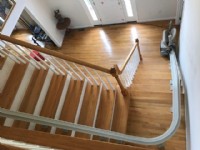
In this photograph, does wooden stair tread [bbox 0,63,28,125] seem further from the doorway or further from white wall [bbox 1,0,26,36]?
the doorway

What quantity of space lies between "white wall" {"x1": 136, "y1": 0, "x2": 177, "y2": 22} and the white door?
482 mm

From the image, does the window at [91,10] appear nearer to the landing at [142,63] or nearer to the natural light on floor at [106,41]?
the landing at [142,63]

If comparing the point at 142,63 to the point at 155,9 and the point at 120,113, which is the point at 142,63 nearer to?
the point at 155,9

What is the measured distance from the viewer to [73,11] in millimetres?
6078

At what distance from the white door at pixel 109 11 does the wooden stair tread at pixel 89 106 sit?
9.53ft

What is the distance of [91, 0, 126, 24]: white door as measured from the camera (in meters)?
5.58

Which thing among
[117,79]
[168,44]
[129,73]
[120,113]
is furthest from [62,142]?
[168,44]

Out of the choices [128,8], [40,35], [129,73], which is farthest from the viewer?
[40,35]

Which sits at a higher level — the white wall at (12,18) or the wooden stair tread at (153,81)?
the white wall at (12,18)

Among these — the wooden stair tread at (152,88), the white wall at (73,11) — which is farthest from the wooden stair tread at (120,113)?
the white wall at (73,11)

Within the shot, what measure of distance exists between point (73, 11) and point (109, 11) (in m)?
1.03

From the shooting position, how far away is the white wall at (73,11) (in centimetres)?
585

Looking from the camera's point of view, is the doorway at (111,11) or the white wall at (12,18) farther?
the doorway at (111,11)

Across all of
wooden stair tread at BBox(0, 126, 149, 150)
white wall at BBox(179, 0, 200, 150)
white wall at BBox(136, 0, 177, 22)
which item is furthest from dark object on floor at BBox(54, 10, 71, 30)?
wooden stair tread at BBox(0, 126, 149, 150)
